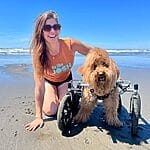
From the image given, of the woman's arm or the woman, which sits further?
the woman's arm

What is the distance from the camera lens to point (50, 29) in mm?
5184

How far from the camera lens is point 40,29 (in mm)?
5160

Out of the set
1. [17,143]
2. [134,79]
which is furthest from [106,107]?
[134,79]

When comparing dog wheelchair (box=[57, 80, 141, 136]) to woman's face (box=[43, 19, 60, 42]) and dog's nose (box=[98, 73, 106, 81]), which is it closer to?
dog's nose (box=[98, 73, 106, 81])

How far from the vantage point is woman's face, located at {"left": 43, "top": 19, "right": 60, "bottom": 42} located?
5180 mm

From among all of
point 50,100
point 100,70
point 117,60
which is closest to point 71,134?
point 100,70

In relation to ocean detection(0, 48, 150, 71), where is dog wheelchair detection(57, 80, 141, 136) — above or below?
above

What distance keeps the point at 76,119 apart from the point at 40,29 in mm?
1478

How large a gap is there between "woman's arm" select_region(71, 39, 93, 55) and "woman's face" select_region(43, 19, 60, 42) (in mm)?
410

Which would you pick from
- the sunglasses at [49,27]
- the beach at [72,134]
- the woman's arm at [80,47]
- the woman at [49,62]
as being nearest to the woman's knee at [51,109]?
the woman at [49,62]

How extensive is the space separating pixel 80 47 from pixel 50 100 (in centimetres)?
105

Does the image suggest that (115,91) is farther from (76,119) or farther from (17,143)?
(17,143)

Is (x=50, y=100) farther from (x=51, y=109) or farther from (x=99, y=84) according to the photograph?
(x=99, y=84)

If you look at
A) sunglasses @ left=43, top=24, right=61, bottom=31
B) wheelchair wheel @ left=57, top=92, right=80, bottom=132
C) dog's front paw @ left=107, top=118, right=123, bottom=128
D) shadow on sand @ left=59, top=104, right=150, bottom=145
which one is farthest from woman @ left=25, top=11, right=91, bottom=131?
dog's front paw @ left=107, top=118, right=123, bottom=128
